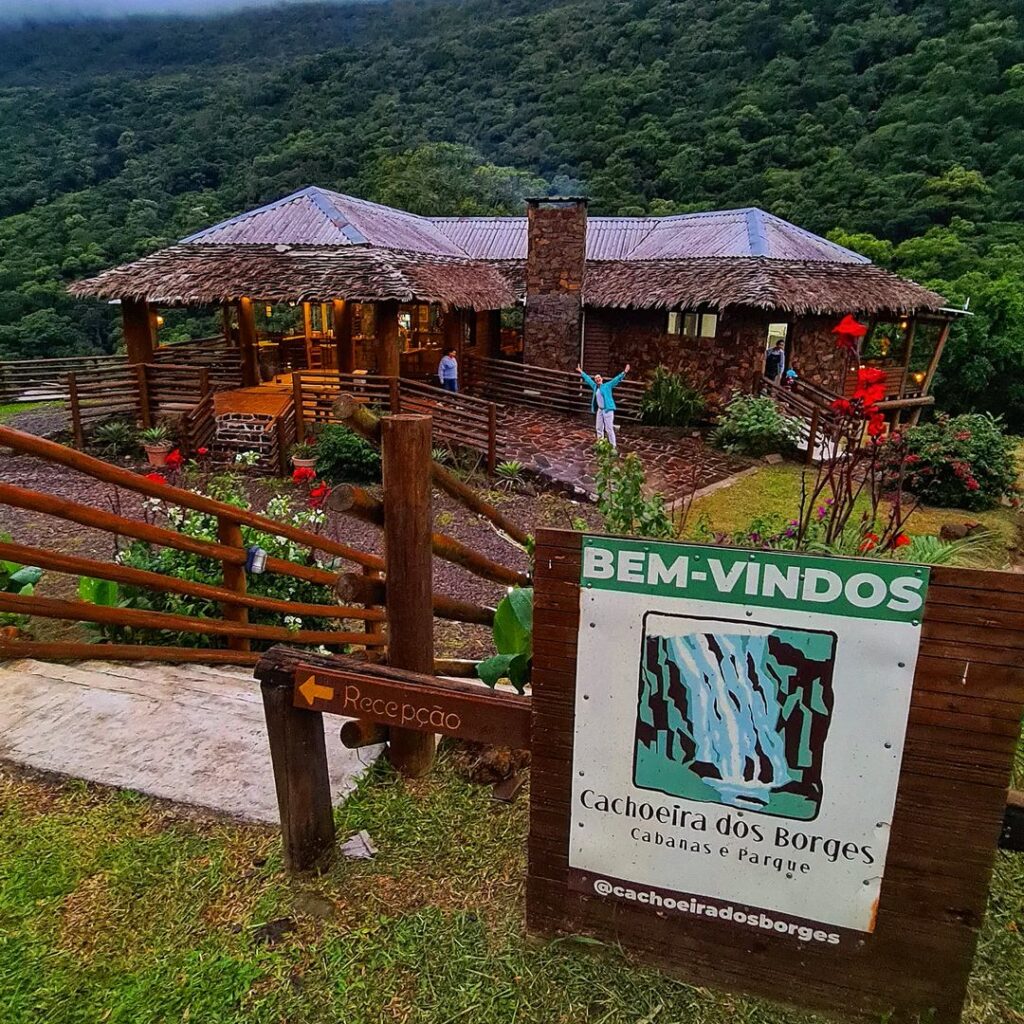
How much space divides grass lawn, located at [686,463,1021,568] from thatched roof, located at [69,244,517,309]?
21.2 feet

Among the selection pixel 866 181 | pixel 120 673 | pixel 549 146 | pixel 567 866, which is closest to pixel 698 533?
pixel 567 866

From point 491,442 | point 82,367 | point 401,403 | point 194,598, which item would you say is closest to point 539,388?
point 401,403

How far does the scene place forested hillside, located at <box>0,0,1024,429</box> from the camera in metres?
27.1

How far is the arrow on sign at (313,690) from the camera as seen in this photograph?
2.14 metres

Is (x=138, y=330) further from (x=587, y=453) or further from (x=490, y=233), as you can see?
(x=490, y=233)

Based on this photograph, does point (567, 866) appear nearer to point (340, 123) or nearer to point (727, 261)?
point (727, 261)

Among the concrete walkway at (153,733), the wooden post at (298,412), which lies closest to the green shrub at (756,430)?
the wooden post at (298,412)

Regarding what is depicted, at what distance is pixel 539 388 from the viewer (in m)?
17.2

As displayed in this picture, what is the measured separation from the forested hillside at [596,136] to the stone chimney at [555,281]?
12819mm

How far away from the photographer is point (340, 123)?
39.4m

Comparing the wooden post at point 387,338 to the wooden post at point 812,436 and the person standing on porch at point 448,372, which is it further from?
the wooden post at point 812,436

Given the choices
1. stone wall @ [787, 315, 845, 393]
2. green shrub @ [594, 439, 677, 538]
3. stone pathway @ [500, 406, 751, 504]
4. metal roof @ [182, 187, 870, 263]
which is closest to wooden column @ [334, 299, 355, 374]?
metal roof @ [182, 187, 870, 263]

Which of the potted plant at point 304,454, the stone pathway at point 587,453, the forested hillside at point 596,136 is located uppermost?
the forested hillside at point 596,136

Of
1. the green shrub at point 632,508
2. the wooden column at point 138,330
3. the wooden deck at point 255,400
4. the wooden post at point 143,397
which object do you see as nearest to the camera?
the green shrub at point 632,508
